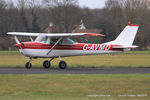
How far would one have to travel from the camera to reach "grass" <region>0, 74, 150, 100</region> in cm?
1219

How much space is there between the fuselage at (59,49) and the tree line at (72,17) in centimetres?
4144

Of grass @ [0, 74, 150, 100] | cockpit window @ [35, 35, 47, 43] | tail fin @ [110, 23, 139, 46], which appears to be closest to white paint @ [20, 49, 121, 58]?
cockpit window @ [35, 35, 47, 43]

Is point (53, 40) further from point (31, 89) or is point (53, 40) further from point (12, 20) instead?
point (12, 20)

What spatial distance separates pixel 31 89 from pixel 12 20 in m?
69.3

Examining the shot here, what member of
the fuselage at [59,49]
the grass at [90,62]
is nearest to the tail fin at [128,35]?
the fuselage at [59,49]

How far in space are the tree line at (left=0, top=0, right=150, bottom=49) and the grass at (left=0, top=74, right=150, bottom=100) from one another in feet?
164

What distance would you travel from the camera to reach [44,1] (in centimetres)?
7681

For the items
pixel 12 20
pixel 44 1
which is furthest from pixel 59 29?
pixel 12 20

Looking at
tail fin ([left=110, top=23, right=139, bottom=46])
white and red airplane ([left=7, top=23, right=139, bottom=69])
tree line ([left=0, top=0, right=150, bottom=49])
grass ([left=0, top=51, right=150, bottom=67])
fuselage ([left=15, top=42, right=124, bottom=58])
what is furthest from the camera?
tree line ([left=0, top=0, right=150, bottom=49])

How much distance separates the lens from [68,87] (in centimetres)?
1405

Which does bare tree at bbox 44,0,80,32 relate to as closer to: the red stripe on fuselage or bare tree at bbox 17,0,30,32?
bare tree at bbox 17,0,30,32

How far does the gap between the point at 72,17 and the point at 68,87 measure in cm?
6066

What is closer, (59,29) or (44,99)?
(44,99)

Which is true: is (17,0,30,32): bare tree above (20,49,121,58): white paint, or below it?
above
